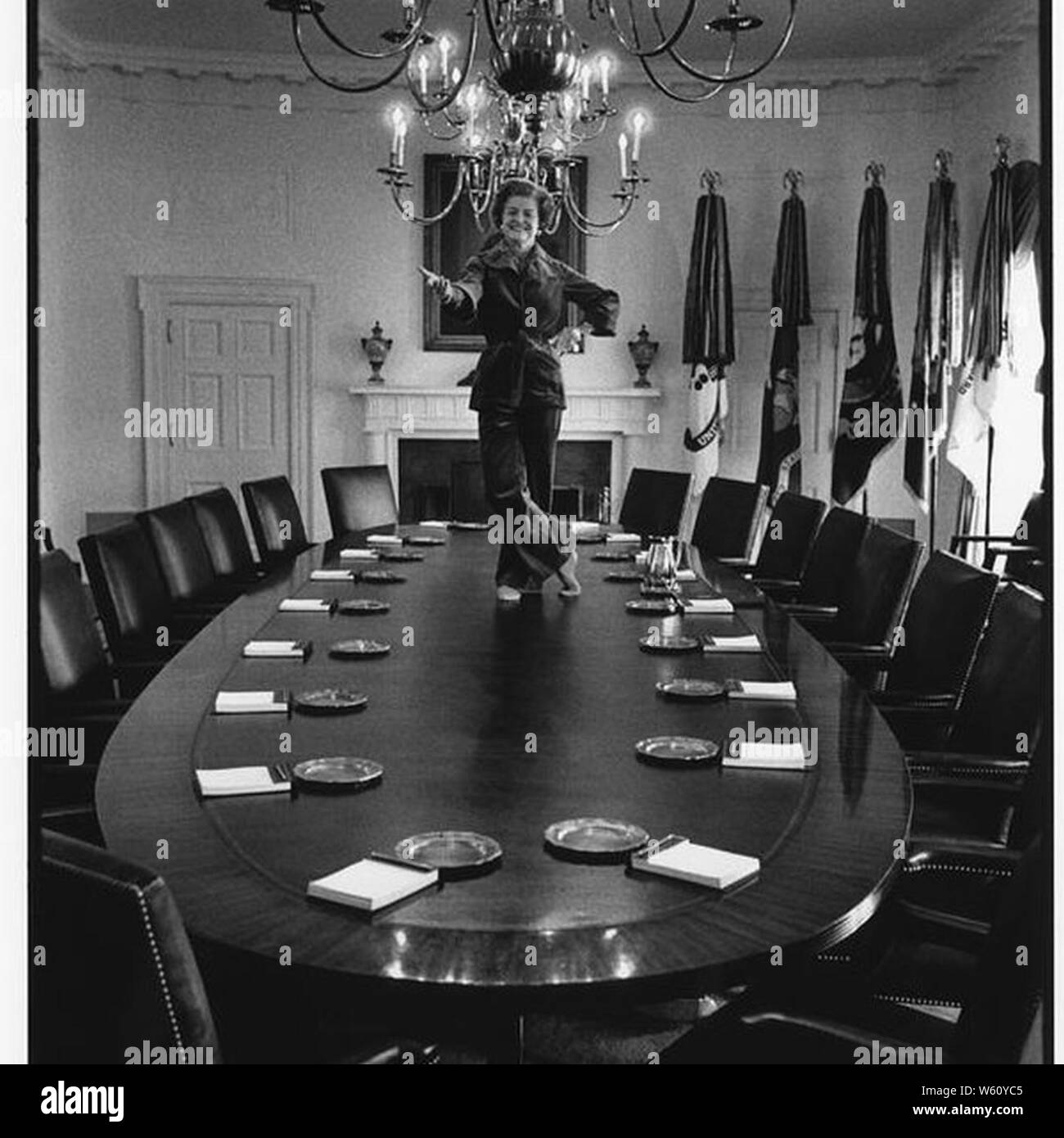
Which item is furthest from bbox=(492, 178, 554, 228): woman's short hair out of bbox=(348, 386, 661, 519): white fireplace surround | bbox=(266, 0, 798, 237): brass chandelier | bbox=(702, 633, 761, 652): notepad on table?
bbox=(348, 386, 661, 519): white fireplace surround

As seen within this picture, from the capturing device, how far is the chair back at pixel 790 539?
170 inches

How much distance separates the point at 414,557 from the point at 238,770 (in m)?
2.30

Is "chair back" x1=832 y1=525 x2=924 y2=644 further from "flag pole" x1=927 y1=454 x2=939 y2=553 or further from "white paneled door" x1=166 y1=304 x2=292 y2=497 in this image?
"white paneled door" x1=166 y1=304 x2=292 y2=497

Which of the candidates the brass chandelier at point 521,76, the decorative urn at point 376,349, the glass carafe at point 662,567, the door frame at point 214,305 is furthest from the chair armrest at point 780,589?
the door frame at point 214,305

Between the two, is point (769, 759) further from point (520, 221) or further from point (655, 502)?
point (655, 502)

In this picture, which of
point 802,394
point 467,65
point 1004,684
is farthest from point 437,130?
point 1004,684

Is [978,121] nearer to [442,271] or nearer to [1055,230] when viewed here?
[442,271]

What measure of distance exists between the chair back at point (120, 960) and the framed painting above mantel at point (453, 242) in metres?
6.51

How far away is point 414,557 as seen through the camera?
409cm

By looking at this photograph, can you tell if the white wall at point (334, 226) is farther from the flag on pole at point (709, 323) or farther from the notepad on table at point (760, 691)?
the notepad on table at point (760, 691)

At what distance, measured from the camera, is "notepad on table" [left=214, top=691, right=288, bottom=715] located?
86.0 inches

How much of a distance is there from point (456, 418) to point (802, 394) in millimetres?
1903

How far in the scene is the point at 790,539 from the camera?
4.41 m

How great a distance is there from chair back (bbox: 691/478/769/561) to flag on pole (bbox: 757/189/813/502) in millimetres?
2061
